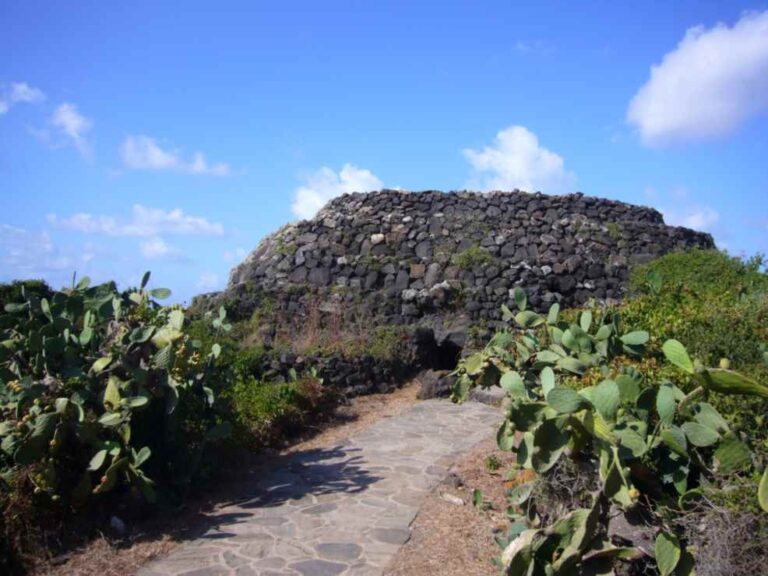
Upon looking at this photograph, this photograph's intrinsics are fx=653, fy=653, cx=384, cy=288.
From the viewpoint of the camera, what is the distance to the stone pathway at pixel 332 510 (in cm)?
477

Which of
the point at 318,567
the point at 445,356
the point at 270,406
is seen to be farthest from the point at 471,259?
the point at 318,567

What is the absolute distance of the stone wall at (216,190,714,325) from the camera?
1390cm

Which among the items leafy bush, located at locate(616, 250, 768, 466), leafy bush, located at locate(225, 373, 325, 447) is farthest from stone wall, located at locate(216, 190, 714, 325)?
leafy bush, located at locate(616, 250, 768, 466)

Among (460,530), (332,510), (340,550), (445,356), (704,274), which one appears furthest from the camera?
(445,356)

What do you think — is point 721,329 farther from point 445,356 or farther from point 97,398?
point 445,356

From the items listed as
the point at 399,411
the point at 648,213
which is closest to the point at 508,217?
the point at 648,213

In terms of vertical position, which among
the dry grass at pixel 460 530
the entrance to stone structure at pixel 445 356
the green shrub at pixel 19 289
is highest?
the green shrub at pixel 19 289

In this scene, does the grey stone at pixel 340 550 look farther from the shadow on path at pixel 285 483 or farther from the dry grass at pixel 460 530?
the shadow on path at pixel 285 483

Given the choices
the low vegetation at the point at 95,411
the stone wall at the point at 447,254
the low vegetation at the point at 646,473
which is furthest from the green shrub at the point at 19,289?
the low vegetation at the point at 646,473

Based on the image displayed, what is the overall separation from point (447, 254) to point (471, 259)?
738 mm

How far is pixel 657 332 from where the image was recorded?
607cm

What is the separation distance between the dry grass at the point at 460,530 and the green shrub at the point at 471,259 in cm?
808

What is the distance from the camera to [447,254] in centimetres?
1534

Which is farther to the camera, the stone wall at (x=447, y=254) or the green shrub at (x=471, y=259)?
the green shrub at (x=471, y=259)
